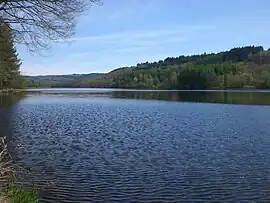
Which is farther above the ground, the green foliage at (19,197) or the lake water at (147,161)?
the green foliage at (19,197)

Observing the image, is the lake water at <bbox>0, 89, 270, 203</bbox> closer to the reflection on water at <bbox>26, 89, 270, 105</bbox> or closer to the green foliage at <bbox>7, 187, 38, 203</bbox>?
the green foliage at <bbox>7, 187, 38, 203</bbox>

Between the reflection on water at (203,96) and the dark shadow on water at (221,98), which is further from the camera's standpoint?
the reflection on water at (203,96)

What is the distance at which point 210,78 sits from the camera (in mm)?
130750

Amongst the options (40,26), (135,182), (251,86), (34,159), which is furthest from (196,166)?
(251,86)

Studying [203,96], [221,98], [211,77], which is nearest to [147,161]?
[221,98]

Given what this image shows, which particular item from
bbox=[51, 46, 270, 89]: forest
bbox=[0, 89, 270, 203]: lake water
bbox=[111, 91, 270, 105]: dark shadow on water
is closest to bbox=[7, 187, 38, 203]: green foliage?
bbox=[0, 89, 270, 203]: lake water

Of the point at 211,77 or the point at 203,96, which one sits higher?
the point at 211,77

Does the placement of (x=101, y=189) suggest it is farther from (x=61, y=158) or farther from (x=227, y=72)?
(x=227, y=72)

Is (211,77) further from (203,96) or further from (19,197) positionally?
(19,197)

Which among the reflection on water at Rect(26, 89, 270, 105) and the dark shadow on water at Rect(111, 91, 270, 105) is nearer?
the dark shadow on water at Rect(111, 91, 270, 105)

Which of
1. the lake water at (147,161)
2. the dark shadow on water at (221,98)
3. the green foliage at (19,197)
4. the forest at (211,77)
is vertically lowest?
the dark shadow on water at (221,98)

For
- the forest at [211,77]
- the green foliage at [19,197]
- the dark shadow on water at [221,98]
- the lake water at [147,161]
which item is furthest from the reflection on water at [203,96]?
the green foliage at [19,197]

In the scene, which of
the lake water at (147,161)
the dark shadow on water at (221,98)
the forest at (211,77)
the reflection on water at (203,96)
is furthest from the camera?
the forest at (211,77)

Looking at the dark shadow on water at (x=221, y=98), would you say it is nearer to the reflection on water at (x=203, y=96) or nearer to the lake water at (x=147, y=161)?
the reflection on water at (x=203, y=96)
